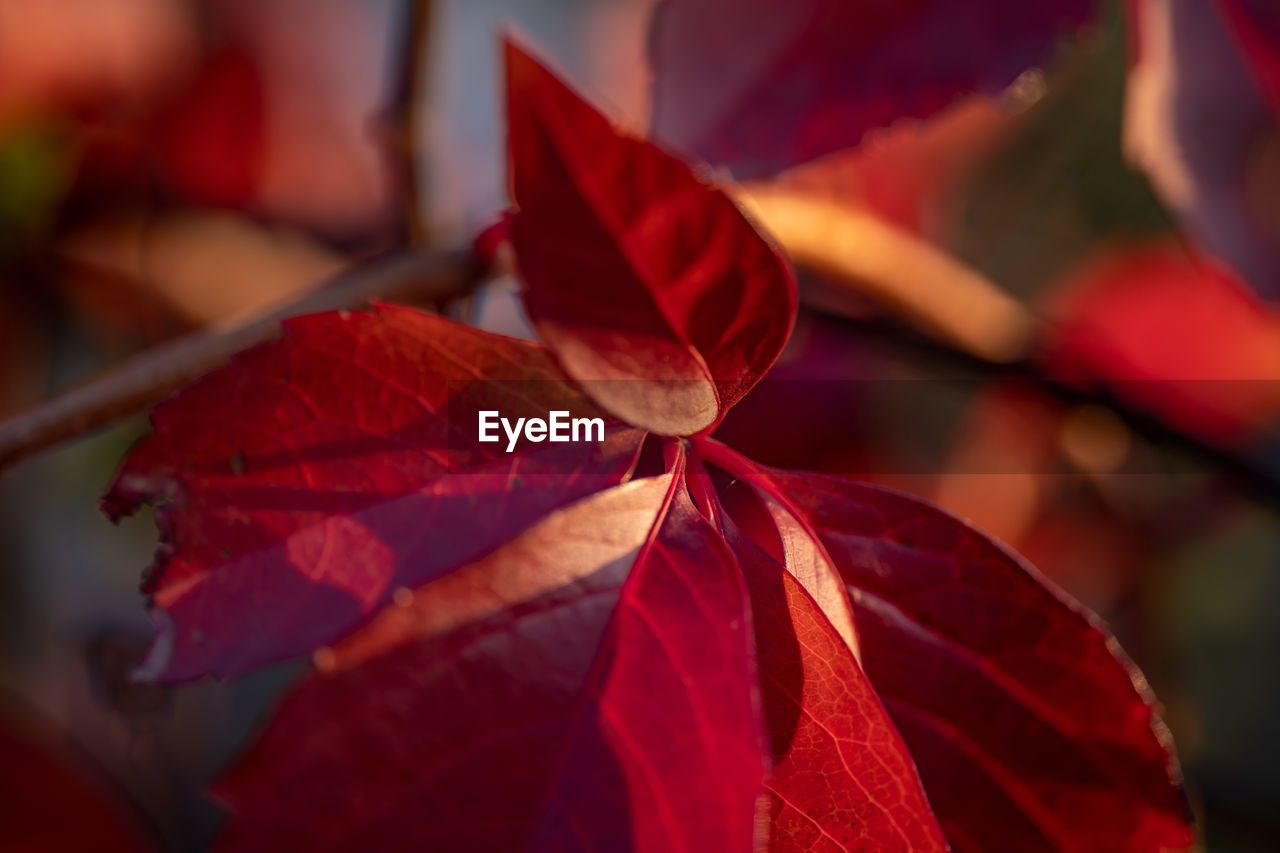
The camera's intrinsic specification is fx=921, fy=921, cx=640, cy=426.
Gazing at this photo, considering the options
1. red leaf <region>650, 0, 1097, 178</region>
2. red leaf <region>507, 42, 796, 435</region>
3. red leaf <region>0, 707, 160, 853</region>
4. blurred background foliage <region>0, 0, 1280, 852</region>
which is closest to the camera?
red leaf <region>507, 42, 796, 435</region>

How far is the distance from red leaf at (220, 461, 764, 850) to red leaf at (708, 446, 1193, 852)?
55 millimetres

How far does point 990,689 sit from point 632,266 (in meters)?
0.16

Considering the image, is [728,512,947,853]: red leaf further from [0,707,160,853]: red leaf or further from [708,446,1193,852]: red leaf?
[0,707,160,853]: red leaf

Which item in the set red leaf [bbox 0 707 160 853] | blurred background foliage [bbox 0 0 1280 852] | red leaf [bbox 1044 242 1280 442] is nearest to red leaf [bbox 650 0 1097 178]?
blurred background foliage [bbox 0 0 1280 852]

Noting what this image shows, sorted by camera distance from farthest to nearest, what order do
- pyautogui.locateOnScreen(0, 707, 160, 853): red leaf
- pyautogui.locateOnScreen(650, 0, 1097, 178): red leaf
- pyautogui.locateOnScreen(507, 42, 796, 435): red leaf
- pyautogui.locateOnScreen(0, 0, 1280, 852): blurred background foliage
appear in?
pyautogui.locateOnScreen(0, 0, 1280, 852): blurred background foliage < pyautogui.locateOnScreen(0, 707, 160, 853): red leaf < pyautogui.locateOnScreen(650, 0, 1097, 178): red leaf < pyautogui.locateOnScreen(507, 42, 796, 435): red leaf

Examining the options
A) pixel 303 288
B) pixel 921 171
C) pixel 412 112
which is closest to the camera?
pixel 412 112

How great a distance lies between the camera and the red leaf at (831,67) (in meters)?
0.35

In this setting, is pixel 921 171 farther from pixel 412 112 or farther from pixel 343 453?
pixel 343 453

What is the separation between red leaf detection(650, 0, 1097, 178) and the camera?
1.16 ft

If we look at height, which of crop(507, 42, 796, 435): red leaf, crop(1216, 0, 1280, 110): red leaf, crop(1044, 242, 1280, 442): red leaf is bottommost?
crop(1044, 242, 1280, 442): red leaf

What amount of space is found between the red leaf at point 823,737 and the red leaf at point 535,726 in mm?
14

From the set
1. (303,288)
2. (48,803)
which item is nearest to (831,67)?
(303,288)

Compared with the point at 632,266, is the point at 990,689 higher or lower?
lower

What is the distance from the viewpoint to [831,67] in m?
0.36
